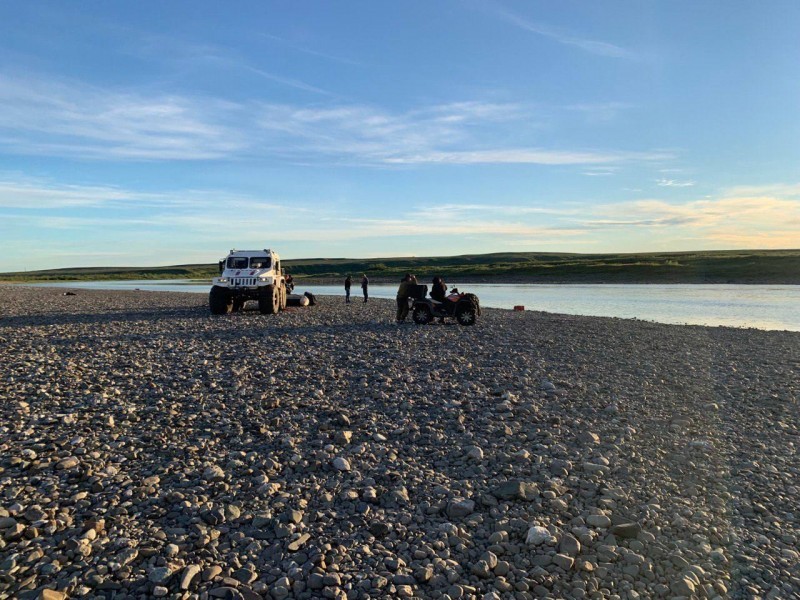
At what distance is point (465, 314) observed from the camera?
24.0 metres

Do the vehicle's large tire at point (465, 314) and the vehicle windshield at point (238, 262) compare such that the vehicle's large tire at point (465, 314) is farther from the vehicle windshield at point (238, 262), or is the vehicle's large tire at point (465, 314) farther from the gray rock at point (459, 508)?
the gray rock at point (459, 508)

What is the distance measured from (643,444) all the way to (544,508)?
291 centimetres

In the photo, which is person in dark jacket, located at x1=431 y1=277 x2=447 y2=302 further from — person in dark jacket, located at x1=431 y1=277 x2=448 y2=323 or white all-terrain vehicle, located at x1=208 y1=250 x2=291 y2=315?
white all-terrain vehicle, located at x1=208 y1=250 x2=291 y2=315

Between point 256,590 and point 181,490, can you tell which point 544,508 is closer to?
point 256,590

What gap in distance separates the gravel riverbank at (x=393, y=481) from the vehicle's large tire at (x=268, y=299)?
1450 centimetres

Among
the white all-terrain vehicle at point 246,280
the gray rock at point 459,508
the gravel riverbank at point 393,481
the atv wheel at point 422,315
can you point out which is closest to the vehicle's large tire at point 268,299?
the white all-terrain vehicle at point 246,280

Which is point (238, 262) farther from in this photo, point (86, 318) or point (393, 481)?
point (393, 481)

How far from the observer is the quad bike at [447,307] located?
23922 mm

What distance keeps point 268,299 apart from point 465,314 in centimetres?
1025

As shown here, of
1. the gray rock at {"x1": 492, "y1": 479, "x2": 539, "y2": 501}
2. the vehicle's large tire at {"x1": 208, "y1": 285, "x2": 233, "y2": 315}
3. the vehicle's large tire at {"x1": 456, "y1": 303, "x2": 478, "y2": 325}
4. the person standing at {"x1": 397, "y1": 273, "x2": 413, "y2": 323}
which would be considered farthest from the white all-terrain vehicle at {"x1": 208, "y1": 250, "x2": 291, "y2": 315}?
the gray rock at {"x1": 492, "y1": 479, "x2": 539, "y2": 501}

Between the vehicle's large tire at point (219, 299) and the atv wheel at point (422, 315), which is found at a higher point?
the vehicle's large tire at point (219, 299)

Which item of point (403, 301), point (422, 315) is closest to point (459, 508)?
point (422, 315)

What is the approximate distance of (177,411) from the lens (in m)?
9.20

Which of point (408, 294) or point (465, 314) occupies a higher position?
point (408, 294)
